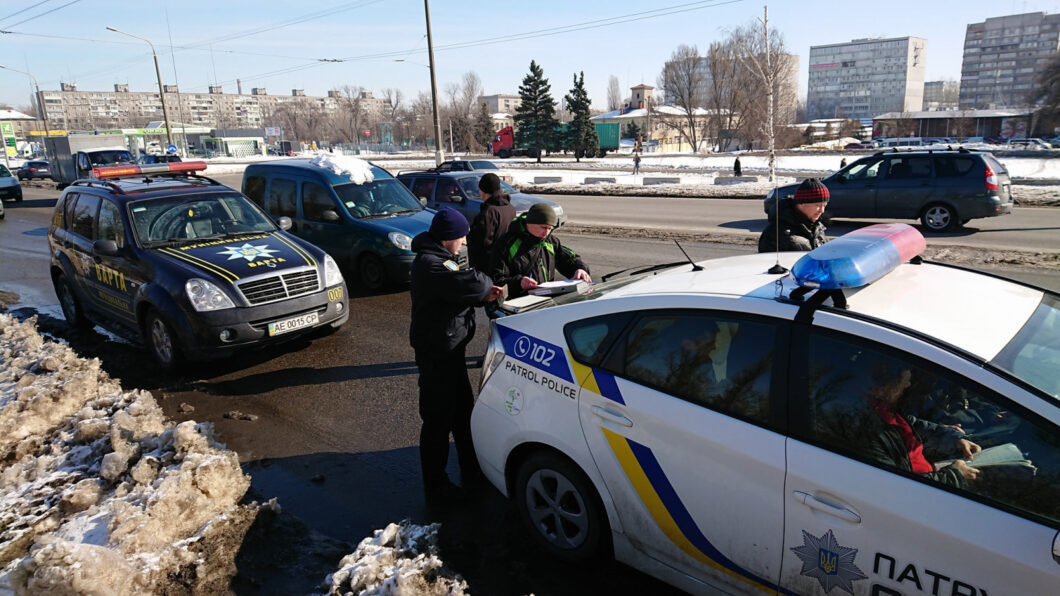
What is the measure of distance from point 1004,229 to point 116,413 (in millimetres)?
15855

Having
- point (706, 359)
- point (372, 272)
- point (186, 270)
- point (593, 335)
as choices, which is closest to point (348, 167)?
point (372, 272)

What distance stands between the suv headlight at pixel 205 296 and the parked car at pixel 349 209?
3373mm

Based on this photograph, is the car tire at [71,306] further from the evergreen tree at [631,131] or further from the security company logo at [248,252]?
the evergreen tree at [631,131]

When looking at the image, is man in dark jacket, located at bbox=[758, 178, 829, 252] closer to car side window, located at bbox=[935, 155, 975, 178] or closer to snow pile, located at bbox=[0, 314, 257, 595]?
snow pile, located at bbox=[0, 314, 257, 595]

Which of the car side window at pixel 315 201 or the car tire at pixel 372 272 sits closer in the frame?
the car tire at pixel 372 272

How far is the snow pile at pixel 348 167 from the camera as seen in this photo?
1042 centimetres

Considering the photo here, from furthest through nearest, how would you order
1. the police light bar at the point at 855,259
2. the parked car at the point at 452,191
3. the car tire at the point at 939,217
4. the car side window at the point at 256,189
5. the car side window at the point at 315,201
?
the parked car at the point at 452,191
the car tire at the point at 939,217
the car side window at the point at 256,189
the car side window at the point at 315,201
the police light bar at the point at 855,259

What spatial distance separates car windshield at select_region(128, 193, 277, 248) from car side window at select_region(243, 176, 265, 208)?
3.24 m

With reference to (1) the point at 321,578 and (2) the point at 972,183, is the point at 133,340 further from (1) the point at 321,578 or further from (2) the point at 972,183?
(2) the point at 972,183

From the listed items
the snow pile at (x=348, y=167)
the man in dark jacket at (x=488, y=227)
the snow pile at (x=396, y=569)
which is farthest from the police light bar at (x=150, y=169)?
the snow pile at (x=396, y=569)

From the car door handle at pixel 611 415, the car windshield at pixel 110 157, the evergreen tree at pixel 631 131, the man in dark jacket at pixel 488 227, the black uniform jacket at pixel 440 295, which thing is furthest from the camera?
the evergreen tree at pixel 631 131

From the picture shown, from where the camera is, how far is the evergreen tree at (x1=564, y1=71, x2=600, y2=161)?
63.9m

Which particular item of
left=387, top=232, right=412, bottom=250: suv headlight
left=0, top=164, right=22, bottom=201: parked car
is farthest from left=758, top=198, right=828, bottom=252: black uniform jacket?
left=0, top=164, right=22, bottom=201: parked car

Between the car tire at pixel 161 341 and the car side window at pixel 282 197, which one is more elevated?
the car side window at pixel 282 197
